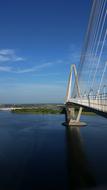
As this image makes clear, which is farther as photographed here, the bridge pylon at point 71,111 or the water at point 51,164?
the bridge pylon at point 71,111

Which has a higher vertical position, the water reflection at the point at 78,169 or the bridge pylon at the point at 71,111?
the bridge pylon at the point at 71,111

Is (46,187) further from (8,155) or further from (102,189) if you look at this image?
(8,155)

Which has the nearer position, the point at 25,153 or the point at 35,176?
the point at 35,176

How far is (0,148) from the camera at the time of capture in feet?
52.7

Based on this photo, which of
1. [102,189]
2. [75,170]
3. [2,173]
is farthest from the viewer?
[75,170]

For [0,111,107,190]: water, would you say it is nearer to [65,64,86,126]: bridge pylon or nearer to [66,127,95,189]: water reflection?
[66,127,95,189]: water reflection

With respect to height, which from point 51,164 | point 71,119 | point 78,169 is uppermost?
point 71,119

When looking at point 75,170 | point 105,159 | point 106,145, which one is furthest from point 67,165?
point 106,145

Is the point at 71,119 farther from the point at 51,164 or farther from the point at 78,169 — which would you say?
the point at 78,169

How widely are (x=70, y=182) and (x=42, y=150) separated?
5.67m

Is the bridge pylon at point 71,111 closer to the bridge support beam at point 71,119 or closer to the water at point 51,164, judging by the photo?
the bridge support beam at point 71,119

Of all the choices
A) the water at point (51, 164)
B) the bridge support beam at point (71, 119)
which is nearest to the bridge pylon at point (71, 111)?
the bridge support beam at point (71, 119)

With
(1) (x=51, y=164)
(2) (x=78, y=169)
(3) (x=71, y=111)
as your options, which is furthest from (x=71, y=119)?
(2) (x=78, y=169)

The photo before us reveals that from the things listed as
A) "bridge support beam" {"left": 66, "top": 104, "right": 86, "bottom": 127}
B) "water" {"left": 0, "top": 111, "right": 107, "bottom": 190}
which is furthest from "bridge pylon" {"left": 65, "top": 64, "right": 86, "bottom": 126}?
"water" {"left": 0, "top": 111, "right": 107, "bottom": 190}
